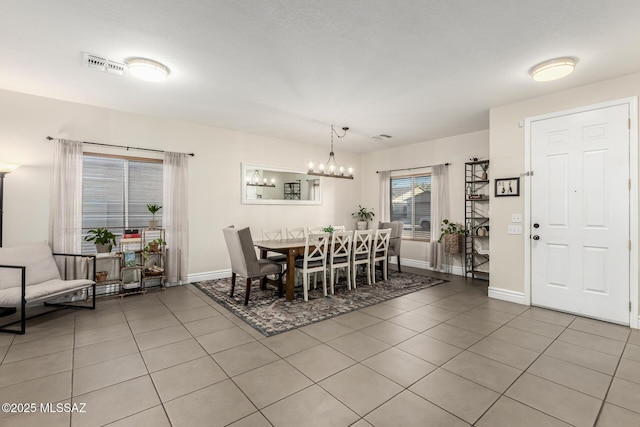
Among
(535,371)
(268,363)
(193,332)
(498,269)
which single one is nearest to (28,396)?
(193,332)

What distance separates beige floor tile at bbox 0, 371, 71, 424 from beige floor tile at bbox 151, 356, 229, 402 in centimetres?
57

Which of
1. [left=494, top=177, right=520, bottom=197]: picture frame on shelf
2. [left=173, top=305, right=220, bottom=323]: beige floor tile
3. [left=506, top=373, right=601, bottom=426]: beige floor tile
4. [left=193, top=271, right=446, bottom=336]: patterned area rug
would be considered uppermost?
[left=494, top=177, right=520, bottom=197]: picture frame on shelf

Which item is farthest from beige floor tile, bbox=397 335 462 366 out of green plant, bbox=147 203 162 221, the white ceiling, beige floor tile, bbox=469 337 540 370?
green plant, bbox=147 203 162 221

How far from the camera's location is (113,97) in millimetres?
3881

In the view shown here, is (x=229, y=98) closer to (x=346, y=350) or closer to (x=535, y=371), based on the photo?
(x=346, y=350)

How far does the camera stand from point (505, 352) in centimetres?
260

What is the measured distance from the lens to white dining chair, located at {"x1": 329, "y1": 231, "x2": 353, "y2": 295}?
4441 mm

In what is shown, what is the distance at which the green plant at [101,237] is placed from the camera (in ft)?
13.4

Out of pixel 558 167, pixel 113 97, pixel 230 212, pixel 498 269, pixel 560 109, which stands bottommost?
pixel 498 269

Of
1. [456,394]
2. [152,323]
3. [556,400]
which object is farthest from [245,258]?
[556,400]

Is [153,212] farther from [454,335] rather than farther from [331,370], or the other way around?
[454,335]

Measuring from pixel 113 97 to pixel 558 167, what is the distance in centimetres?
587

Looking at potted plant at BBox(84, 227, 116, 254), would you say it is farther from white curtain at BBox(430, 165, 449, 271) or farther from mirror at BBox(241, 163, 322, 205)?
white curtain at BBox(430, 165, 449, 271)

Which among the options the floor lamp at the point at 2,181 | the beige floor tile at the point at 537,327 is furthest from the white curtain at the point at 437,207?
the floor lamp at the point at 2,181
